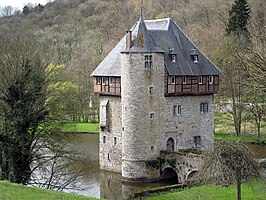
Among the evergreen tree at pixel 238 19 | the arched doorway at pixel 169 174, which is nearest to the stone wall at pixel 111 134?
the arched doorway at pixel 169 174

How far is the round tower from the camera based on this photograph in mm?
28234

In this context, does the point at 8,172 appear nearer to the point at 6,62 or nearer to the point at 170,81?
the point at 6,62

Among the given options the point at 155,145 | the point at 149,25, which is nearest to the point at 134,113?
the point at 155,145

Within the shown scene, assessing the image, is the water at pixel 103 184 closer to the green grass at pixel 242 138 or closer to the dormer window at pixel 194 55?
the dormer window at pixel 194 55

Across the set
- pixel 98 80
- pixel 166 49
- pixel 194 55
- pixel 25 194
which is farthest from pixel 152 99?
pixel 25 194

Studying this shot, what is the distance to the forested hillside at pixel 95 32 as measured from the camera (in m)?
42.5

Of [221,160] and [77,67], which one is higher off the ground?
[77,67]

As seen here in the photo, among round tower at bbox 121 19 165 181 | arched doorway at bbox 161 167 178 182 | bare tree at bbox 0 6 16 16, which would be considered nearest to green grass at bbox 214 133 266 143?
arched doorway at bbox 161 167 178 182

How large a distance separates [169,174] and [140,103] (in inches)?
166

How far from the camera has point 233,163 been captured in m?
18.5

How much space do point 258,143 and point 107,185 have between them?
14.8 meters

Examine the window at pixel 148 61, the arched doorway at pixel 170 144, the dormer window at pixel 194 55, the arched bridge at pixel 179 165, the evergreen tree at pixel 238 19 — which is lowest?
the arched bridge at pixel 179 165

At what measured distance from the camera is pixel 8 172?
73.3ft

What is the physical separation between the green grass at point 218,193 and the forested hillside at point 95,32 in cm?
650
